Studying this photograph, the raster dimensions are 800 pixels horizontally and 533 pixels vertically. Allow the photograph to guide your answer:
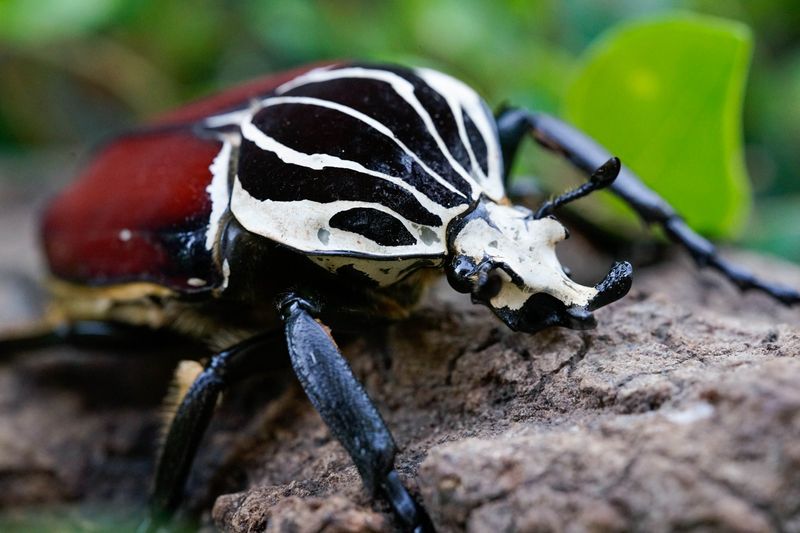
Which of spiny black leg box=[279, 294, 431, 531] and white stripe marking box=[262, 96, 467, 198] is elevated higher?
white stripe marking box=[262, 96, 467, 198]

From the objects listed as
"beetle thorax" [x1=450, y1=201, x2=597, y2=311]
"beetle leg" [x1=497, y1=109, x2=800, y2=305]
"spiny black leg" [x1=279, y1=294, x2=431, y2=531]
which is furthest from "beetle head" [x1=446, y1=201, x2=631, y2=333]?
"beetle leg" [x1=497, y1=109, x2=800, y2=305]

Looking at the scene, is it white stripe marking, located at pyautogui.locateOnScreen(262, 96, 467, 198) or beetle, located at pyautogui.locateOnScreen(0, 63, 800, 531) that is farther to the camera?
white stripe marking, located at pyautogui.locateOnScreen(262, 96, 467, 198)

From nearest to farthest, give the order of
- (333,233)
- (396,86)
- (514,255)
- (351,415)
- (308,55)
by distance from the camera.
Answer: (351,415), (514,255), (333,233), (396,86), (308,55)

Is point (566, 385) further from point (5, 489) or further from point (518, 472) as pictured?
point (5, 489)

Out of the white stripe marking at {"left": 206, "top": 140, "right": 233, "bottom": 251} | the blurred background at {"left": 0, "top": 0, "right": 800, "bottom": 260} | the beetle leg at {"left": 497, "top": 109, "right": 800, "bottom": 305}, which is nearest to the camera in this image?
the white stripe marking at {"left": 206, "top": 140, "right": 233, "bottom": 251}

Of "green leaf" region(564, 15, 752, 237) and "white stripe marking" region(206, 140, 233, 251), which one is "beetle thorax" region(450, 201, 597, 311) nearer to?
"white stripe marking" region(206, 140, 233, 251)

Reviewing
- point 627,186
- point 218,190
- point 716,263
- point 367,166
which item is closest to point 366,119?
point 367,166

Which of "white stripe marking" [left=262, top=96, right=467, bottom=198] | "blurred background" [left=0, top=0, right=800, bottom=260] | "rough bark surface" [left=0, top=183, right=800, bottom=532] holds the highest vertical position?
"blurred background" [left=0, top=0, right=800, bottom=260]

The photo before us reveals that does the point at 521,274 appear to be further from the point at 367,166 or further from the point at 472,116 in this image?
the point at 472,116

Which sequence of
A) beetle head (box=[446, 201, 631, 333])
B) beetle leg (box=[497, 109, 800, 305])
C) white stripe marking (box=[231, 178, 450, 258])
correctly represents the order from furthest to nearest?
beetle leg (box=[497, 109, 800, 305]) → white stripe marking (box=[231, 178, 450, 258]) → beetle head (box=[446, 201, 631, 333])
